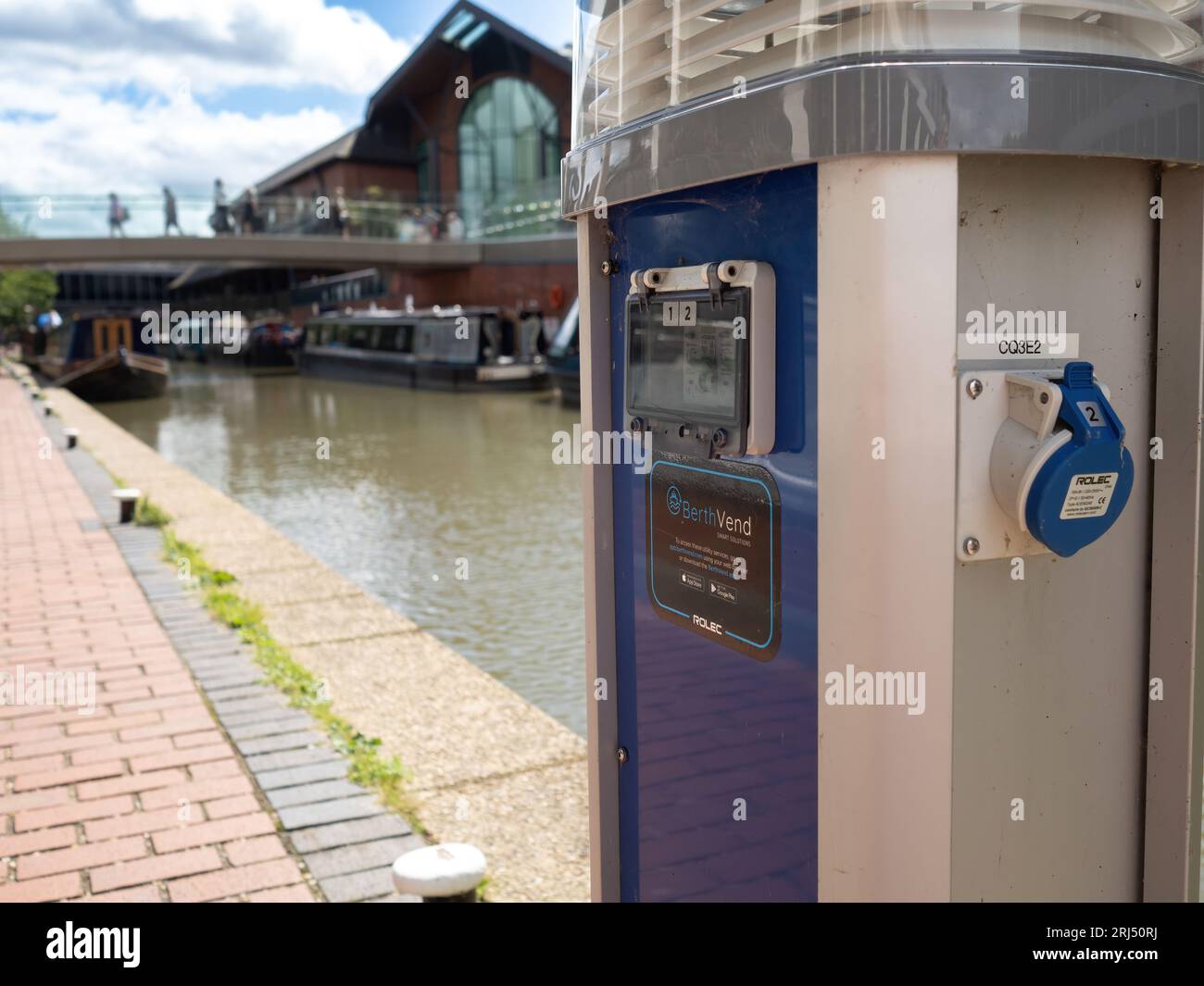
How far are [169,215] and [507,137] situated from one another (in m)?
14.7

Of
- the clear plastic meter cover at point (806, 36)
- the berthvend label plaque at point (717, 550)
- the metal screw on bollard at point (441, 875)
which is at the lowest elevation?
the metal screw on bollard at point (441, 875)

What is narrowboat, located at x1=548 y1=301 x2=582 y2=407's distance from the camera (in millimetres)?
22781

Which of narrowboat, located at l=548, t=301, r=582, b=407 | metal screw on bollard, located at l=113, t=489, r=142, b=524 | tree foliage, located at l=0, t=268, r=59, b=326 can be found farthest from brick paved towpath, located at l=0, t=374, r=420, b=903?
tree foliage, located at l=0, t=268, r=59, b=326

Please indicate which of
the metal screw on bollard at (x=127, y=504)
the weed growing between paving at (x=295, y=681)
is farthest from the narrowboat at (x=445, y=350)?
the weed growing between paving at (x=295, y=681)

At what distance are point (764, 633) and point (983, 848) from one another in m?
0.47

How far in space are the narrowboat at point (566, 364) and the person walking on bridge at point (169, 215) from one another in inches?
675

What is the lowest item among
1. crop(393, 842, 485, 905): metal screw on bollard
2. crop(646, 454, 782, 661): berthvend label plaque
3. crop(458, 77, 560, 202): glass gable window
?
crop(393, 842, 485, 905): metal screw on bollard

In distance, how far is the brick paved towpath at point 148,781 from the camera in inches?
136

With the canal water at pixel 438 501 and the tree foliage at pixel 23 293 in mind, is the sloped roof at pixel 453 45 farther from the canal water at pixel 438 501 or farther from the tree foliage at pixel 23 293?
the canal water at pixel 438 501

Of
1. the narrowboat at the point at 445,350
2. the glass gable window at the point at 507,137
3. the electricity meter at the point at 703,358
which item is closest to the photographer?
the electricity meter at the point at 703,358

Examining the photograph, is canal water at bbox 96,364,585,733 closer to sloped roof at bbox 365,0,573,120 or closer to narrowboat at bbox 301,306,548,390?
narrowboat at bbox 301,306,548,390

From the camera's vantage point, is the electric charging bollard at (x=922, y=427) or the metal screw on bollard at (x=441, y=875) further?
the metal screw on bollard at (x=441, y=875)

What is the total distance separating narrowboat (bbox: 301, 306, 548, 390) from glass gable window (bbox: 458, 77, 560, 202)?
11.5 meters
